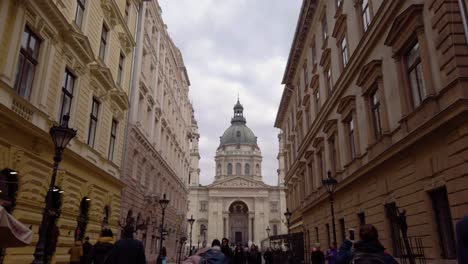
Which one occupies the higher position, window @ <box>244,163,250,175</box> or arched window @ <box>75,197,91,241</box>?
window @ <box>244,163,250,175</box>

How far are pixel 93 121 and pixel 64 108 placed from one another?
9.84ft

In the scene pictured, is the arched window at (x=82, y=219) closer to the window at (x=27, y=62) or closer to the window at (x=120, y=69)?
the window at (x=27, y=62)

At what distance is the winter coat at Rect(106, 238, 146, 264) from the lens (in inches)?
254

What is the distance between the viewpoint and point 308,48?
98.0 ft

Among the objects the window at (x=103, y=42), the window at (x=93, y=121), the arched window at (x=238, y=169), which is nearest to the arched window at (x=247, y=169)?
the arched window at (x=238, y=169)

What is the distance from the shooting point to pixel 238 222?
97.8 meters

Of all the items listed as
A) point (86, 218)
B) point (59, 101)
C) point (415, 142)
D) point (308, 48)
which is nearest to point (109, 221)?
point (86, 218)

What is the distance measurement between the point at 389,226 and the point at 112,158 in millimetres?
13797

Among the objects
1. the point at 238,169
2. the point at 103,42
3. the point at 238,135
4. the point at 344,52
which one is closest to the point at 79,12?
the point at 103,42

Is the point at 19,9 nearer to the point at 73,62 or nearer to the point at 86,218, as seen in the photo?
the point at 73,62

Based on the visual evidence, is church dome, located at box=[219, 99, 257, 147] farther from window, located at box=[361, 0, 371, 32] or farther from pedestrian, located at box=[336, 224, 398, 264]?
pedestrian, located at box=[336, 224, 398, 264]

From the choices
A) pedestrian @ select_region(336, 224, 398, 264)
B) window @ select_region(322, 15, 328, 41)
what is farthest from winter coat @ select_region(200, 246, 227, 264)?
window @ select_region(322, 15, 328, 41)

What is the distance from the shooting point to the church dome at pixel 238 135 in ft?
372

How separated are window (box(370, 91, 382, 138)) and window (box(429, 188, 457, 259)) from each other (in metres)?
4.53
